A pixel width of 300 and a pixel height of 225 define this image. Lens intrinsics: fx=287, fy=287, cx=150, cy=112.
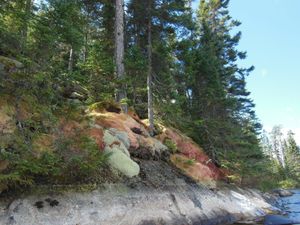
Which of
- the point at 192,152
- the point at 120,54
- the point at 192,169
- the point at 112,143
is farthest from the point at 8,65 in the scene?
the point at 192,152

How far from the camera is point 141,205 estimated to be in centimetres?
814

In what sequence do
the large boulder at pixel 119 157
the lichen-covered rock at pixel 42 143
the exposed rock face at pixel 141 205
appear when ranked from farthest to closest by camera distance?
1. the large boulder at pixel 119 157
2. the lichen-covered rock at pixel 42 143
3. the exposed rock face at pixel 141 205

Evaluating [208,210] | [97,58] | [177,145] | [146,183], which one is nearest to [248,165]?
[177,145]

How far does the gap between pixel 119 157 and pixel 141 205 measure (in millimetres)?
1635

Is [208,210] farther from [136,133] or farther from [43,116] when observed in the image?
[43,116]

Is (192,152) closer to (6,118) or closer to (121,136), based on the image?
(121,136)

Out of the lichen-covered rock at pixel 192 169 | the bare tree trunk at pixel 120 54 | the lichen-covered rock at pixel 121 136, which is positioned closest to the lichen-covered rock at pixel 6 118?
the lichen-covered rock at pixel 121 136

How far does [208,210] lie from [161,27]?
955 cm

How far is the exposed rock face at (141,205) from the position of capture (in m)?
6.26

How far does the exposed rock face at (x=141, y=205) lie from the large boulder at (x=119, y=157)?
1.05 ft

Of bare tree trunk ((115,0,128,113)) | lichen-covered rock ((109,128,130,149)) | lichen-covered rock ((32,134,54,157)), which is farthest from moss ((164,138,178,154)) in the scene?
lichen-covered rock ((32,134,54,157))

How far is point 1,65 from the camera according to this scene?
758cm

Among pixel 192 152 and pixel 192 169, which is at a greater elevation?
pixel 192 152

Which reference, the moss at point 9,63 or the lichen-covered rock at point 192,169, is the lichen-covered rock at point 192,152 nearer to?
the lichen-covered rock at point 192,169
